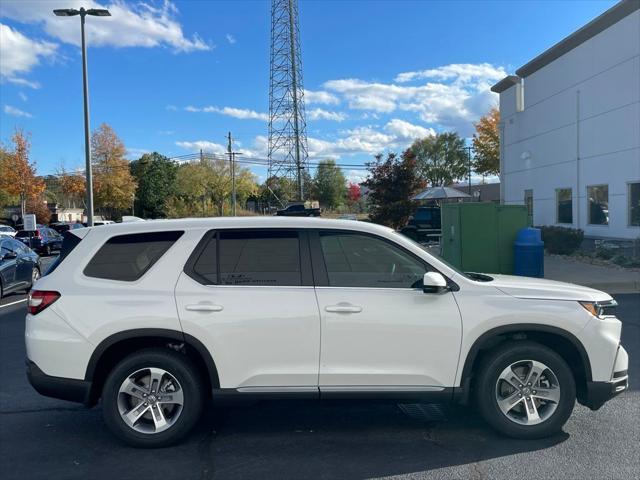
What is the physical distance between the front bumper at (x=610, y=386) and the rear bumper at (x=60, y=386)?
3.89 m

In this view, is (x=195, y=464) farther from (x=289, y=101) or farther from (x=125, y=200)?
(x=289, y=101)

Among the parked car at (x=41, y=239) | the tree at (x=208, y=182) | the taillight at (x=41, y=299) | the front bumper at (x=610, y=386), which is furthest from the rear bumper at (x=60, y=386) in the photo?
the tree at (x=208, y=182)

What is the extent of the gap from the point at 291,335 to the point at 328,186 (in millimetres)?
84650

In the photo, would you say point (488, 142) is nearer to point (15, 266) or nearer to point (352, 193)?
point (15, 266)

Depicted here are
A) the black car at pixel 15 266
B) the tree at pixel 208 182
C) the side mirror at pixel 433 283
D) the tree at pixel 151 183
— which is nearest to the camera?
the side mirror at pixel 433 283

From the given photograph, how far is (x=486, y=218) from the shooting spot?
492 inches

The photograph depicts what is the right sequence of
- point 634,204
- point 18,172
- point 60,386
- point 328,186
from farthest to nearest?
point 328,186 → point 18,172 → point 634,204 → point 60,386

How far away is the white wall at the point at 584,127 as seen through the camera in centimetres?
1773

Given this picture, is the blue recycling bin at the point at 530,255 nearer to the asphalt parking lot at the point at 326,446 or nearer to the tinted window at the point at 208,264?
the asphalt parking lot at the point at 326,446

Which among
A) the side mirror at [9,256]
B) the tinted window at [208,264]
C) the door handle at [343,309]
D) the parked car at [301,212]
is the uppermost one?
the parked car at [301,212]

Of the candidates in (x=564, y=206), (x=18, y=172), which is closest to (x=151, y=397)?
(x=564, y=206)

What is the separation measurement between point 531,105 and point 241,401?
24237 millimetres

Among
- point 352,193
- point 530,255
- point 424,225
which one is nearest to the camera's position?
point 530,255

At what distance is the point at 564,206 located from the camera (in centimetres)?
2228
